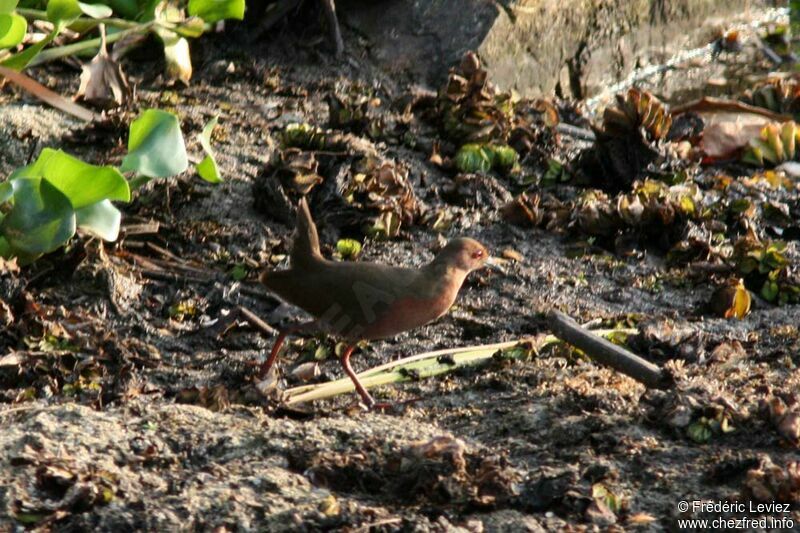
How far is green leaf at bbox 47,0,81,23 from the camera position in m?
6.01

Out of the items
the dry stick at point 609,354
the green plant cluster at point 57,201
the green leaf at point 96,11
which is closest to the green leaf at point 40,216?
the green plant cluster at point 57,201

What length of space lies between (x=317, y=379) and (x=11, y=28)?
2.16 m

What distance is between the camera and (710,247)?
6.01 metres

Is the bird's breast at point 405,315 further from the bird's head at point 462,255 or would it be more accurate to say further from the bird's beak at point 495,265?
the bird's beak at point 495,265

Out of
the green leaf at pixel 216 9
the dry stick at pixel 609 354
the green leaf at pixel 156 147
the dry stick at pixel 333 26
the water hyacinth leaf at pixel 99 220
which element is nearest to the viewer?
the dry stick at pixel 609 354

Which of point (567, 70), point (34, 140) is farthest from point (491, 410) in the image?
point (567, 70)

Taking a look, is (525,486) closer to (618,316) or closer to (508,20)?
(618,316)

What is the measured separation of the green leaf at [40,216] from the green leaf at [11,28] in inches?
38.4

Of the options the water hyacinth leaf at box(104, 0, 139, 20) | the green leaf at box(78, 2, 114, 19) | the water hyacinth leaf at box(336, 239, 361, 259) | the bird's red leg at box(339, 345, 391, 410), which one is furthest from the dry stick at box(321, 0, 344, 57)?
the bird's red leg at box(339, 345, 391, 410)

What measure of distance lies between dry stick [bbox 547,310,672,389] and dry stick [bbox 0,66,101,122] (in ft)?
9.40

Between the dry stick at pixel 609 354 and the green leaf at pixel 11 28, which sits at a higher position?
the green leaf at pixel 11 28

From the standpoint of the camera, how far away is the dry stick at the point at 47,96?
5.86 m

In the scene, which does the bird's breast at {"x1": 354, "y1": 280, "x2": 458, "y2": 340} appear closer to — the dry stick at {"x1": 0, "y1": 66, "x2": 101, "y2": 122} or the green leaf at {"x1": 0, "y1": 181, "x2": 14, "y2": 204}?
the green leaf at {"x1": 0, "y1": 181, "x2": 14, "y2": 204}

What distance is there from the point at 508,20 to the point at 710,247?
285cm
